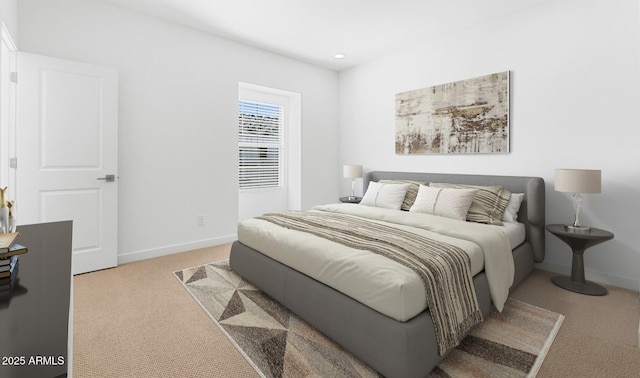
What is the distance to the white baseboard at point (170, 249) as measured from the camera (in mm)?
3430

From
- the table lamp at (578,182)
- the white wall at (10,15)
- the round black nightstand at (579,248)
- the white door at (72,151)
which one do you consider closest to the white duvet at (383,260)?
the round black nightstand at (579,248)

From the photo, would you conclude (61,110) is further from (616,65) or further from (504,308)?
(616,65)

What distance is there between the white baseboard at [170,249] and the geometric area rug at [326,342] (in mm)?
1293

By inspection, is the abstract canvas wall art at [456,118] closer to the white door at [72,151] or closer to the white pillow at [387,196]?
the white pillow at [387,196]

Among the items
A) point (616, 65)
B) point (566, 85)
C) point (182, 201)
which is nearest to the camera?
point (616, 65)

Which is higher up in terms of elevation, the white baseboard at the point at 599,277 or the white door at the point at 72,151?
the white door at the point at 72,151

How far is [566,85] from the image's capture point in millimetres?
3041

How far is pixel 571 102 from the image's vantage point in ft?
9.89

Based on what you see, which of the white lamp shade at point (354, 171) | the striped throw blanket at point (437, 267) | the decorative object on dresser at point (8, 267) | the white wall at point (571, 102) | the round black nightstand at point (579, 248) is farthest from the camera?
the white lamp shade at point (354, 171)

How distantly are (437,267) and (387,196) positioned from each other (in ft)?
6.65

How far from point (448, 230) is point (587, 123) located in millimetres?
1810

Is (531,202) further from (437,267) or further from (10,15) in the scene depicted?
(10,15)

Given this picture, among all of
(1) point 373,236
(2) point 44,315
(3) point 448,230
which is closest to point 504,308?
(3) point 448,230

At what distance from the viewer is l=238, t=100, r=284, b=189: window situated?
16.0 ft
